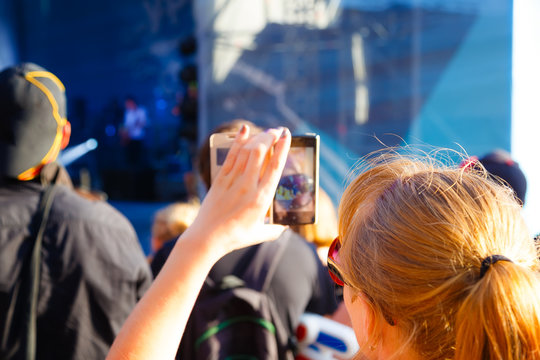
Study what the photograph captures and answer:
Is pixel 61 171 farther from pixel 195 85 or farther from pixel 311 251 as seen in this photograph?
pixel 195 85

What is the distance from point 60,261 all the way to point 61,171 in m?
0.32

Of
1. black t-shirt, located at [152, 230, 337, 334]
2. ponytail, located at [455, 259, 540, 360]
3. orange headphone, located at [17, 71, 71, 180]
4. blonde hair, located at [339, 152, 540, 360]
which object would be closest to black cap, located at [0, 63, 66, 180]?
orange headphone, located at [17, 71, 71, 180]

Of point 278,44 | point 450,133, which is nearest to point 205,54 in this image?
point 278,44

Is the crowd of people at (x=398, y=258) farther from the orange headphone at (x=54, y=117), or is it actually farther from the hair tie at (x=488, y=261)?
the orange headphone at (x=54, y=117)

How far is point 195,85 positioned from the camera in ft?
22.4

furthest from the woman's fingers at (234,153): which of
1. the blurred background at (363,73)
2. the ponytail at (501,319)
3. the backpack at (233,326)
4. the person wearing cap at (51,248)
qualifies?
the blurred background at (363,73)

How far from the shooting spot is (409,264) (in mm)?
742

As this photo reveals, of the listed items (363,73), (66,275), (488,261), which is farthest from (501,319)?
(363,73)

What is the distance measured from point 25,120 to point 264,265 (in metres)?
0.88

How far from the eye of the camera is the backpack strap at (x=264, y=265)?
1.50 m

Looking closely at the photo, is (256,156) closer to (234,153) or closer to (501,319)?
(234,153)

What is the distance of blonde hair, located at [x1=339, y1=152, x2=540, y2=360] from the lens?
68 cm

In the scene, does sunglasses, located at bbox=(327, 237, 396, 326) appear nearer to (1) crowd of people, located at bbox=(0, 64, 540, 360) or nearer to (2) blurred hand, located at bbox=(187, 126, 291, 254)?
(1) crowd of people, located at bbox=(0, 64, 540, 360)

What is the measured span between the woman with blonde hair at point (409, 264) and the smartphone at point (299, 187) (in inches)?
6.2
